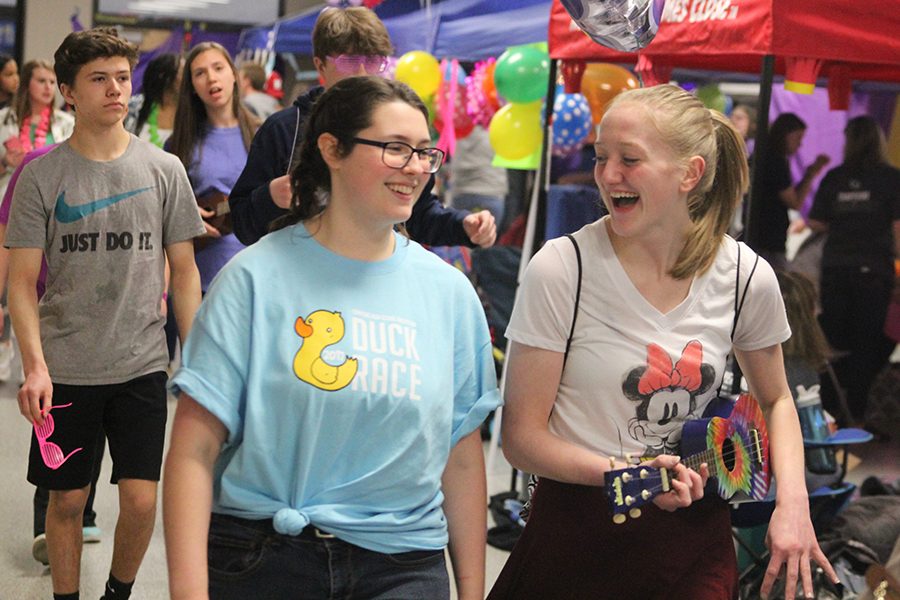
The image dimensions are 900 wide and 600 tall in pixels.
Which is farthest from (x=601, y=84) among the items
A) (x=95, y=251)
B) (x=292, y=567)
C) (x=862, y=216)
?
(x=292, y=567)

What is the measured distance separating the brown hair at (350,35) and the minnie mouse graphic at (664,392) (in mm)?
1458

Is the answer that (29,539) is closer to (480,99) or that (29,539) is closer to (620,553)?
(620,553)

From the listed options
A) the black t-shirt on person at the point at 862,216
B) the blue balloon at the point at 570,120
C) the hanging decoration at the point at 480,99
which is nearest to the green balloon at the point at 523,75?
the blue balloon at the point at 570,120

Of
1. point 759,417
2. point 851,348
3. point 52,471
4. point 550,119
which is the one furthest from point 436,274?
point 851,348

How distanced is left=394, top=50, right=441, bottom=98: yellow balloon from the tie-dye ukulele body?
5114mm

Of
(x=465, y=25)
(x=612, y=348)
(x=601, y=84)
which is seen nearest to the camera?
(x=612, y=348)

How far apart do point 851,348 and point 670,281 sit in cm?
538

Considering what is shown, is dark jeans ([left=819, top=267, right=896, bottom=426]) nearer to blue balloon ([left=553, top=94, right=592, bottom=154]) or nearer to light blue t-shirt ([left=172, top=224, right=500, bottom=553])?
blue balloon ([left=553, top=94, right=592, bottom=154])

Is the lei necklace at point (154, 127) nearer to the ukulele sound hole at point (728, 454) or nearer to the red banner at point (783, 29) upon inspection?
the red banner at point (783, 29)

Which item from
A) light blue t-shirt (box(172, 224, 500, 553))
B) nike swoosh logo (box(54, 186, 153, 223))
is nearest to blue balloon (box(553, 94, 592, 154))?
nike swoosh logo (box(54, 186, 153, 223))

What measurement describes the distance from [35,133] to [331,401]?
18.4 feet

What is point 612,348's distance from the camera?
2.27 m

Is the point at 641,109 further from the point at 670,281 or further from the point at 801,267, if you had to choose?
the point at 801,267

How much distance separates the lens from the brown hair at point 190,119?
4668mm
